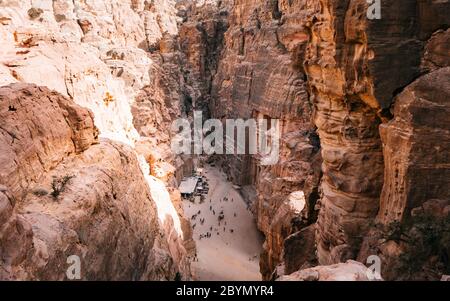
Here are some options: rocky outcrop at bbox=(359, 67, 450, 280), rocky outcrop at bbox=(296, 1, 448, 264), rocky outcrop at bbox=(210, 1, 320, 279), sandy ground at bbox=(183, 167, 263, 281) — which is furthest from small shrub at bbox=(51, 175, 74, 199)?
sandy ground at bbox=(183, 167, 263, 281)

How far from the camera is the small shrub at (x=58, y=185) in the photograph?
10.5 m

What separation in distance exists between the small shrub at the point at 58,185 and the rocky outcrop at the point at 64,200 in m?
0.03

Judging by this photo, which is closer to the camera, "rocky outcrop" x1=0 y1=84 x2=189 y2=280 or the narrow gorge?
"rocky outcrop" x1=0 y1=84 x2=189 y2=280

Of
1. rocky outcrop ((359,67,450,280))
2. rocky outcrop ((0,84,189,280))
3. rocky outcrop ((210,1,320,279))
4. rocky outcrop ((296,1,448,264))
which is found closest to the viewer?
rocky outcrop ((0,84,189,280))

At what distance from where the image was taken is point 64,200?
10.4 metres

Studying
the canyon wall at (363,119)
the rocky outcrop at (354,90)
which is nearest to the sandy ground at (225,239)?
the canyon wall at (363,119)

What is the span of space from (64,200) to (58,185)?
0.77 m

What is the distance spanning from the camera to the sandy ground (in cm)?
2462

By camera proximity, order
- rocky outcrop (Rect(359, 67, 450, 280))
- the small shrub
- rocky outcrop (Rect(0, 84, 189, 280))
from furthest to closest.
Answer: the small shrub → rocky outcrop (Rect(359, 67, 450, 280)) → rocky outcrop (Rect(0, 84, 189, 280))

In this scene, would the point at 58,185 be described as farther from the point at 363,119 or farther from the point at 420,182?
the point at 420,182

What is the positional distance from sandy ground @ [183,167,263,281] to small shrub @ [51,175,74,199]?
12.5 m

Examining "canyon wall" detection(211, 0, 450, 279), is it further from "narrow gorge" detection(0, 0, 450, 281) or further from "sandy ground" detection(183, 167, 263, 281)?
"sandy ground" detection(183, 167, 263, 281)

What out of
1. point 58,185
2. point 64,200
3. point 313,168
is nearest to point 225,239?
point 313,168
